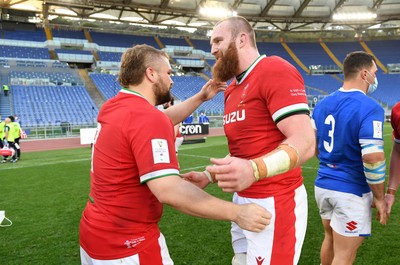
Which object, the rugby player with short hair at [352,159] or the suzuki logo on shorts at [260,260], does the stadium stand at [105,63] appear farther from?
the suzuki logo on shorts at [260,260]

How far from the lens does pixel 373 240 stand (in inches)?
180

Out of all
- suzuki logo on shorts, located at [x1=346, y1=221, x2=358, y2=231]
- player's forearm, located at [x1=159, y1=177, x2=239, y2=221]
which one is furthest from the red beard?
suzuki logo on shorts, located at [x1=346, y1=221, x2=358, y2=231]

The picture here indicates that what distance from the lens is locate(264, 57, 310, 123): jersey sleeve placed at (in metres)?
1.76

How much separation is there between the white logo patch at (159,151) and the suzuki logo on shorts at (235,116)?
618 millimetres

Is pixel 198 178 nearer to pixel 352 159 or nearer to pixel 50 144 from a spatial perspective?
pixel 352 159

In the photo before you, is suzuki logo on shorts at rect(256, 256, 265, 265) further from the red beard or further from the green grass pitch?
the green grass pitch

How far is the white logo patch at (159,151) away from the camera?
1.68 metres

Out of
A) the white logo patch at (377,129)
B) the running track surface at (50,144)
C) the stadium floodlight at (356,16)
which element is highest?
the stadium floodlight at (356,16)

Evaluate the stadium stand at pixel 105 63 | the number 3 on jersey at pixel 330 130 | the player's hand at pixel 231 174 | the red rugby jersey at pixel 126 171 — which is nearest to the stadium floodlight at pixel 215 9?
the stadium stand at pixel 105 63

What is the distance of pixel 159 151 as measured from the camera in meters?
1.70

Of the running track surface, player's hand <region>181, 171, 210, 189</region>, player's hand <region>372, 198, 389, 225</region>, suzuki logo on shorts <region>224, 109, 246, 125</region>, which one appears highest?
suzuki logo on shorts <region>224, 109, 246, 125</region>

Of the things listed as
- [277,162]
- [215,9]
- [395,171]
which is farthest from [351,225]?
[215,9]

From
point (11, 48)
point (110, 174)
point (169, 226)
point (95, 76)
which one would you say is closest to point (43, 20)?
point (11, 48)

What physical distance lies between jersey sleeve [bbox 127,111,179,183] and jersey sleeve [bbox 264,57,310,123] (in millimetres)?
617
